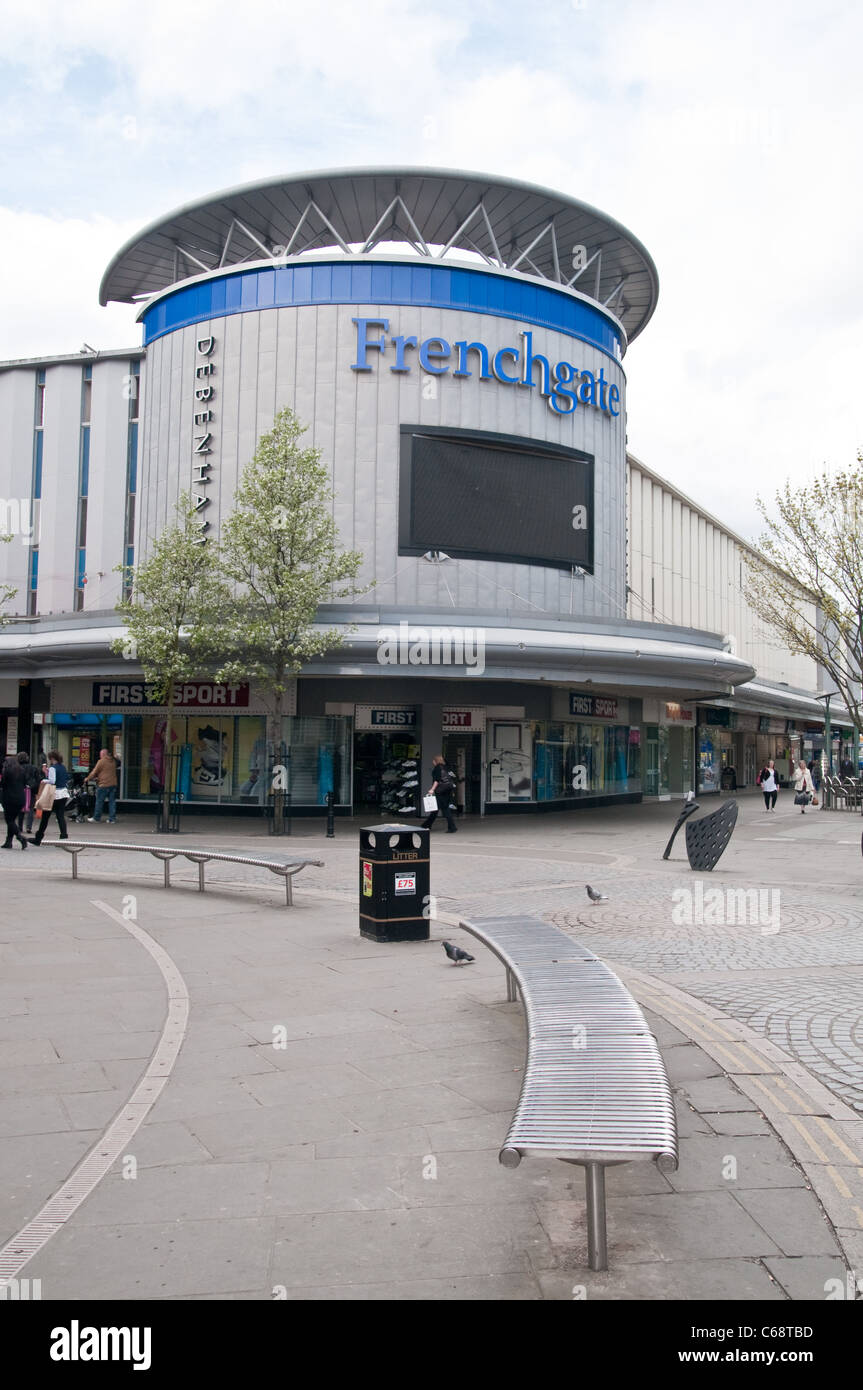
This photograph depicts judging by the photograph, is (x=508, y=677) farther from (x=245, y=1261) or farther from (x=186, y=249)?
(x=245, y=1261)

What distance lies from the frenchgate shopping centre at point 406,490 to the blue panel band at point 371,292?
6 cm

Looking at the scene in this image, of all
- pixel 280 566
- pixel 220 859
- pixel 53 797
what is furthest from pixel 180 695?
pixel 220 859

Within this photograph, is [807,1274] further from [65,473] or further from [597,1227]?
[65,473]

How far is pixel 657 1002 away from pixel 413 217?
A: 27551 mm

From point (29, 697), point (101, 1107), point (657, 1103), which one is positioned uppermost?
point (29, 697)

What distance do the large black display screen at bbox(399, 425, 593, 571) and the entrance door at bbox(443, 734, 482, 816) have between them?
480cm

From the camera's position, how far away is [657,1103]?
4113mm

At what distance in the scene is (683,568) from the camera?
46188 millimetres

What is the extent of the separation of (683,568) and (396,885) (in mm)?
38472

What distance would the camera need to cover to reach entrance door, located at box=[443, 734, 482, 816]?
91.1 feet

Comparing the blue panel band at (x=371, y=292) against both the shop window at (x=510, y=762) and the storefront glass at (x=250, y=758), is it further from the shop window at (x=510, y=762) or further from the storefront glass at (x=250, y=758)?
the shop window at (x=510, y=762)

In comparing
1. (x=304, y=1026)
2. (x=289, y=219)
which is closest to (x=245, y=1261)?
→ (x=304, y=1026)

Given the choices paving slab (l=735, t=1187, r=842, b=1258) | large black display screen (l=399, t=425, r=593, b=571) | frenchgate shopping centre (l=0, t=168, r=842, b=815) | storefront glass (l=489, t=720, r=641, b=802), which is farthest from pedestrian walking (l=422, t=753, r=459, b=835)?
paving slab (l=735, t=1187, r=842, b=1258)

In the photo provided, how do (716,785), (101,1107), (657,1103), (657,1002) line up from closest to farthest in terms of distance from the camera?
(657,1103) → (101,1107) → (657,1002) → (716,785)
